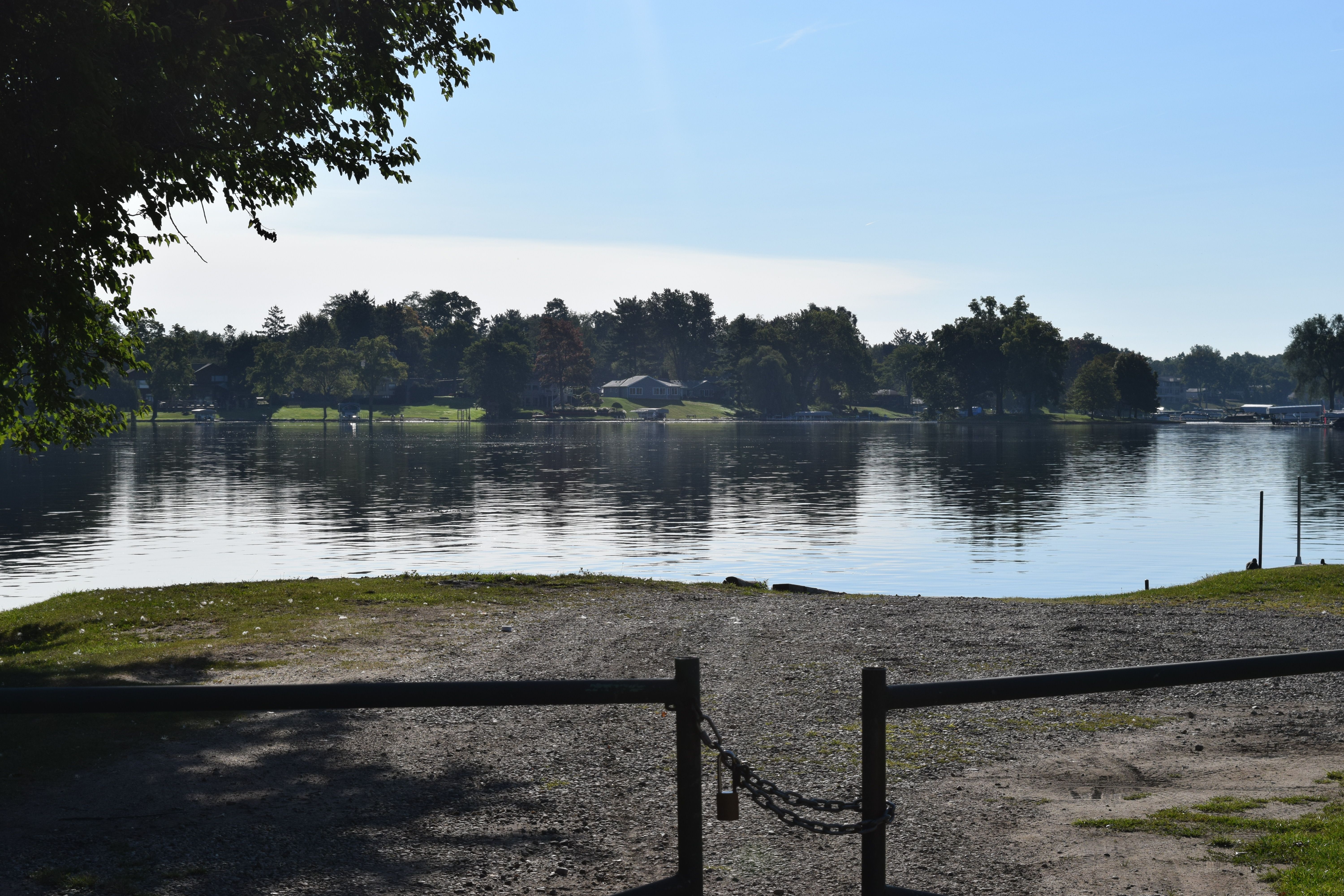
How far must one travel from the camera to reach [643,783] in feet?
30.6

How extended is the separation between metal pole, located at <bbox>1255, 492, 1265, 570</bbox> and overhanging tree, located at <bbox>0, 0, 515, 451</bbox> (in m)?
22.3

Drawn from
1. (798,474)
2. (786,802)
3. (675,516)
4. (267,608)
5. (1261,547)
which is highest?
(786,802)

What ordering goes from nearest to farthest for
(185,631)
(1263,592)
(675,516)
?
(185,631), (1263,592), (675,516)

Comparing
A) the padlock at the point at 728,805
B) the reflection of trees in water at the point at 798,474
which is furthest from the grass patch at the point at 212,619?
the reflection of trees in water at the point at 798,474

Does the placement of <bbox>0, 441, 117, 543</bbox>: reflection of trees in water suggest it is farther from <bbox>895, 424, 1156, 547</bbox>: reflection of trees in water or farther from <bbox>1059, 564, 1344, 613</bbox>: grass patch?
<bbox>895, 424, 1156, 547</bbox>: reflection of trees in water

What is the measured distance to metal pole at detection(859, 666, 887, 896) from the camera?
497 centimetres

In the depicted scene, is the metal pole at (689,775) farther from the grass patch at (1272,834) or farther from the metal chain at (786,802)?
the grass patch at (1272,834)

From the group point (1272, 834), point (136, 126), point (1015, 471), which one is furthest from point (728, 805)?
point (1015, 471)

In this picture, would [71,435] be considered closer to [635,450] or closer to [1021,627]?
[1021,627]

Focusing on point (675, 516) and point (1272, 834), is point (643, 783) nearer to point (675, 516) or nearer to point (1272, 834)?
point (1272, 834)

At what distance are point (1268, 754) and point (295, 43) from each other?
15997mm

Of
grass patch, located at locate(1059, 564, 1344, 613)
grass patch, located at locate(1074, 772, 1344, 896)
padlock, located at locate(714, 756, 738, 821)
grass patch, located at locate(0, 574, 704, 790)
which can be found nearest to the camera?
padlock, located at locate(714, 756, 738, 821)

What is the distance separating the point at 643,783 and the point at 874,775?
4.57 metres

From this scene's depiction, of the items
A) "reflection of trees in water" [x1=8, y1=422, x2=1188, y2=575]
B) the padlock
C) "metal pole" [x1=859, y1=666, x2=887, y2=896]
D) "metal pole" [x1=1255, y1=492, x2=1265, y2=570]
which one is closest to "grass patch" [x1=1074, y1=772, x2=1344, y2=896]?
"metal pole" [x1=859, y1=666, x2=887, y2=896]
